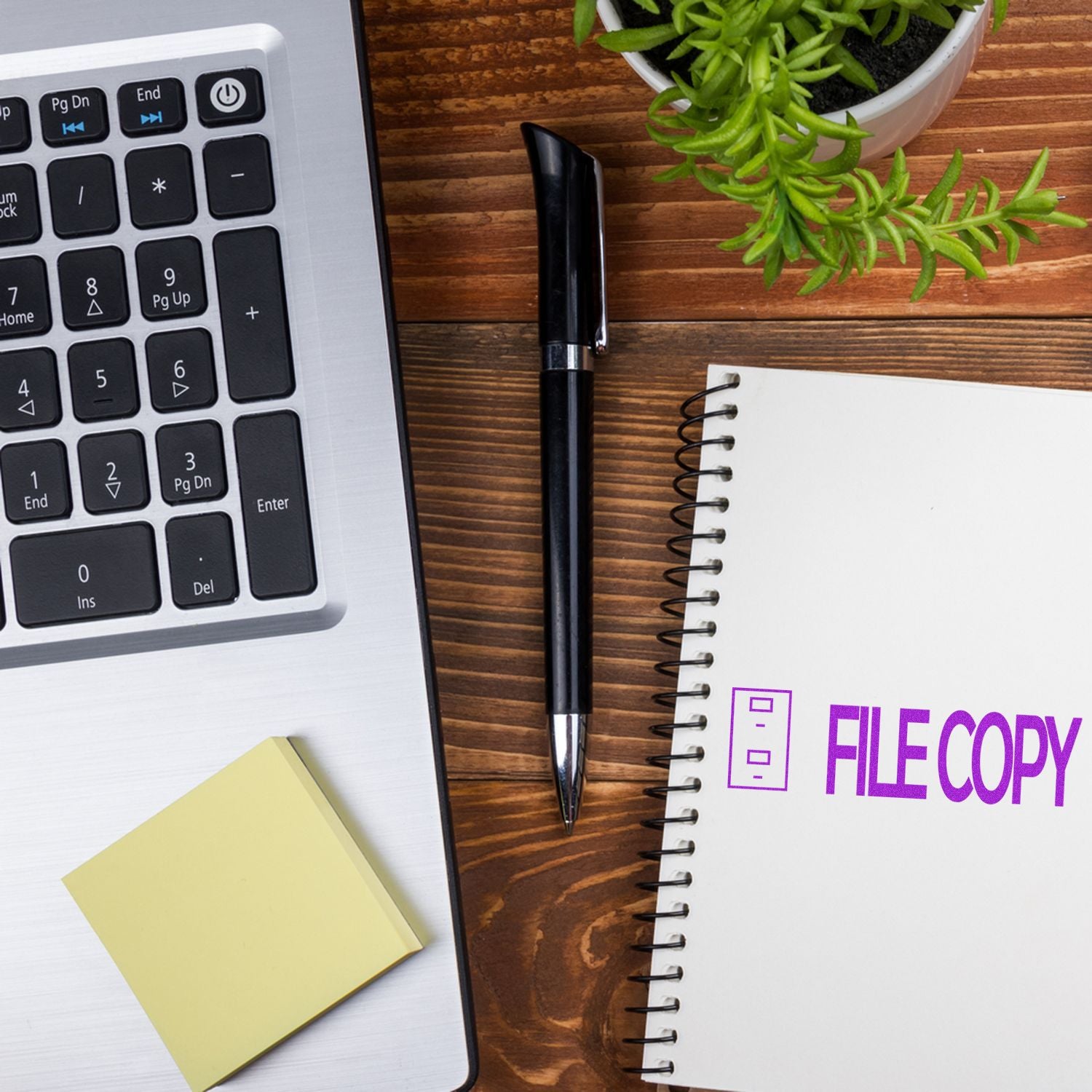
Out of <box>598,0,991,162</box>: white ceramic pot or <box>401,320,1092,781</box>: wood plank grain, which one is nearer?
<box>598,0,991,162</box>: white ceramic pot

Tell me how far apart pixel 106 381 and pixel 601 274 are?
22cm

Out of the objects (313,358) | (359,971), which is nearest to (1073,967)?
(359,971)

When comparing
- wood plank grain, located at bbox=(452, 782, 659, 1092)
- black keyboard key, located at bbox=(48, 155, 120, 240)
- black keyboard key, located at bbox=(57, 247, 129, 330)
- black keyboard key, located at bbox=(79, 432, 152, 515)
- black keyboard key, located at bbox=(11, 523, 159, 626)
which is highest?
black keyboard key, located at bbox=(48, 155, 120, 240)

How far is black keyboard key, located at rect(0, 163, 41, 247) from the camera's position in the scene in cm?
41

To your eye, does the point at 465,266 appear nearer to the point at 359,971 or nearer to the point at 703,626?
the point at 703,626

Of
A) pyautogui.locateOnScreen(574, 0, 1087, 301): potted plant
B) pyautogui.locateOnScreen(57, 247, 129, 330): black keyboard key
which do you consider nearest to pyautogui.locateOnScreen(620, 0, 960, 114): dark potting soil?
pyautogui.locateOnScreen(574, 0, 1087, 301): potted plant

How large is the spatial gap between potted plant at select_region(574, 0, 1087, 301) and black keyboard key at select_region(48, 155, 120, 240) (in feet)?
0.66

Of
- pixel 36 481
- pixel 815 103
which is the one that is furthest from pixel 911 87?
pixel 36 481

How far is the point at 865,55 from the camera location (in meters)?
0.38

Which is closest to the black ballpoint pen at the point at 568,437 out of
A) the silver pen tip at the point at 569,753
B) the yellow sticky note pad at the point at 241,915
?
the silver pen tip at the point at 569,753

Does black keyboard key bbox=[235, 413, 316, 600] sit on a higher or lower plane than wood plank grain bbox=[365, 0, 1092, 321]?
lower

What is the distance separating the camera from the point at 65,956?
16.1 inches

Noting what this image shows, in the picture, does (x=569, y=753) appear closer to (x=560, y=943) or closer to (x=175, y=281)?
(x=560, y=943)

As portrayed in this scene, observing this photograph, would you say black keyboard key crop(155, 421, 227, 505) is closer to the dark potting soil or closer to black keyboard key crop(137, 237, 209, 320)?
black keyboard key crop(137, 237, 209, 320)
